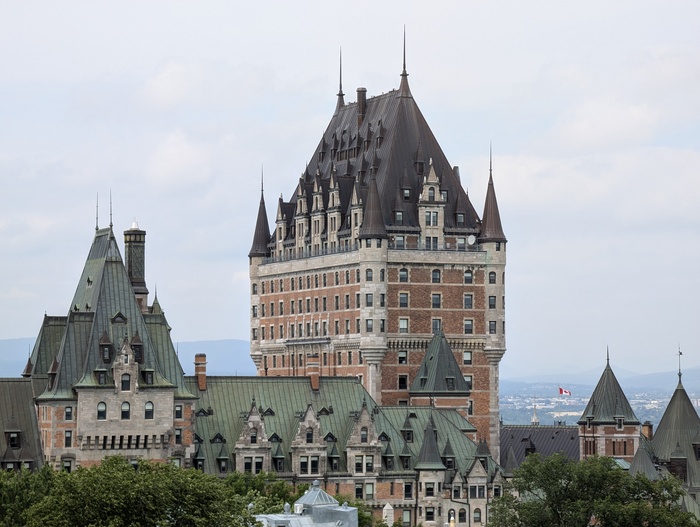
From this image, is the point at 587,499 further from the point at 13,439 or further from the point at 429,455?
the point at 13,439

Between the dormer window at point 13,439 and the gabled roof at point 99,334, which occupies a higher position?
the gabled roof at point 99,334

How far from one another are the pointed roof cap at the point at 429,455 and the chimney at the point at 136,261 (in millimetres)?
25766

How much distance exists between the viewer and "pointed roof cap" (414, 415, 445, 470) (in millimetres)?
179625

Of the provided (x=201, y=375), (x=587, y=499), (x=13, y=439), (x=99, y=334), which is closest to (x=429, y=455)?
(x=201, y=375)

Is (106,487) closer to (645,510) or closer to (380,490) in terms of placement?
(645,510)

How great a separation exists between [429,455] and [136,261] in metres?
29.3

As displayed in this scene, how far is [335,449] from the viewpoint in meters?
179

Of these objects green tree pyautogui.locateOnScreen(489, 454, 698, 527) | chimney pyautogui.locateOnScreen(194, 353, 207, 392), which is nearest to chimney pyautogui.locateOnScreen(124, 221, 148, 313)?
chimney pyautogui.locateOnScreen(194, 353, 207, 392)

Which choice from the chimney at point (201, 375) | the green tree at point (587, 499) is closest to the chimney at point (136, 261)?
the chimney at point (201, 375)

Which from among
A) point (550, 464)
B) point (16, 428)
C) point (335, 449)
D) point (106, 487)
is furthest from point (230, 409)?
point (106, 487)

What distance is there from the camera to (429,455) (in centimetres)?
18025

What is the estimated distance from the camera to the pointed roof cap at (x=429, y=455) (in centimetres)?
17962

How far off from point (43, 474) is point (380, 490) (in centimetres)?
4321

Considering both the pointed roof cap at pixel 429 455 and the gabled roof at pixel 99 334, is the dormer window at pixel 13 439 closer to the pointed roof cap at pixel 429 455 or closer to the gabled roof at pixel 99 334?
the gabled roof at pixel 99 334
